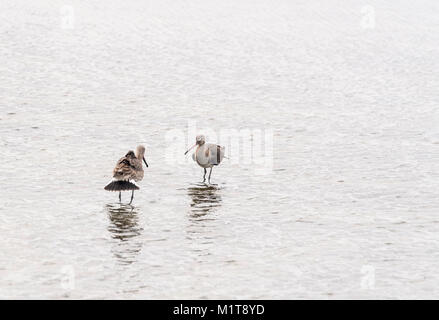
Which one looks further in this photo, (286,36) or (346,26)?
(346,26)

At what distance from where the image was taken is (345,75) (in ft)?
128

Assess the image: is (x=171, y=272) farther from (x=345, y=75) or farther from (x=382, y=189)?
(x=345, y=75)

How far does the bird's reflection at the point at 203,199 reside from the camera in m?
20.2

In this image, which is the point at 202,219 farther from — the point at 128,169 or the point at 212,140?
the point at 212,140

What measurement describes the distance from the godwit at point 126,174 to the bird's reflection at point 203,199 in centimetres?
142

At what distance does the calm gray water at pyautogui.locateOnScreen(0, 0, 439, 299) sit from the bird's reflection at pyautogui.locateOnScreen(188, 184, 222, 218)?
0.07 m

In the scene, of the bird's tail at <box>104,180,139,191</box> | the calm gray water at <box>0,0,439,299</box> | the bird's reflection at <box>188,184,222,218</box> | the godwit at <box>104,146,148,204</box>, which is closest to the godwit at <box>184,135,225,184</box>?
the calm gray water at <box>0,0,439,299</box>

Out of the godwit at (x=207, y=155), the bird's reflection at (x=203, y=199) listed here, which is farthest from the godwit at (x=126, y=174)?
the godwit at (x=207, y=155)

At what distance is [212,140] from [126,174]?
799cm

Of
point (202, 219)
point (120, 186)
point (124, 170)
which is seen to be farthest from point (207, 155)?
point (202, 219)

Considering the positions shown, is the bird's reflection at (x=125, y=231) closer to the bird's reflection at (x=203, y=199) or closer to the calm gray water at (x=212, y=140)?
the calm gray water at (x=212, y=140)

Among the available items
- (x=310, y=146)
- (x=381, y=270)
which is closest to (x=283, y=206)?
(x=381, y=270)

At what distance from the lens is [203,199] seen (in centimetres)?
2127
